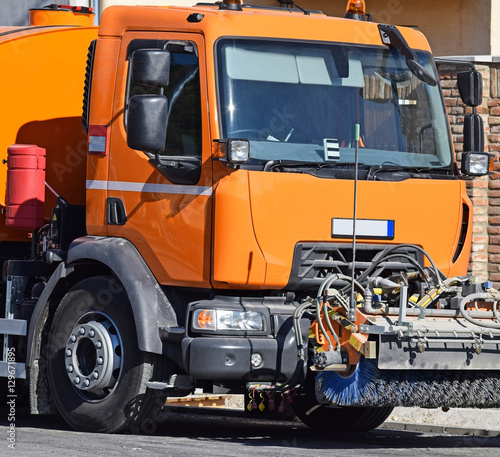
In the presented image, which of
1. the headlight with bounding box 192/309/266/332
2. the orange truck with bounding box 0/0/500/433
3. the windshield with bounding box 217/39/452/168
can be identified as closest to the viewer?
the orange truck with bounding box 0/0/500/433

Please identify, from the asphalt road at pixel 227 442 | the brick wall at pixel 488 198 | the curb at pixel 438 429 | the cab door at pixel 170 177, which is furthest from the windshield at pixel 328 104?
the brick wall at pixel 488 198

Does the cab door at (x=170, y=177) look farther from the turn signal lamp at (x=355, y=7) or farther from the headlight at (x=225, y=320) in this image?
the turn signal lamp at (x=355, y=7)

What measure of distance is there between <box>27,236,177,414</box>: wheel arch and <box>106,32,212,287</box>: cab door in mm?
115

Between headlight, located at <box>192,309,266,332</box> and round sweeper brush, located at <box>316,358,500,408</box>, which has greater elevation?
headlight, located at <box>192,309,266,332</box>

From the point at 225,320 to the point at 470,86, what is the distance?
2721 mm

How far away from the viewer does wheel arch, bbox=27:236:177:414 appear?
8.10m

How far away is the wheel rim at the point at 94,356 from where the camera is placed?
27.3 feet

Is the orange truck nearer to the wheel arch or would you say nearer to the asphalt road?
the wheel arch

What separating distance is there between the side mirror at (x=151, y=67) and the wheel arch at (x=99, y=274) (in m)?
1.18

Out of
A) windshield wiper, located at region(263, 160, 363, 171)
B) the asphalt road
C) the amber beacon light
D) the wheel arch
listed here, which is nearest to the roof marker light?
the amber beacon light

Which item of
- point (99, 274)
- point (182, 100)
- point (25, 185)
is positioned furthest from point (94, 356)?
point (182, 100)

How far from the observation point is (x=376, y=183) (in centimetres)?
831

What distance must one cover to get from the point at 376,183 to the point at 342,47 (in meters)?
1.03

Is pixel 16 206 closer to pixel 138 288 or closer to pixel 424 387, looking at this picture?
pixel 138 288
